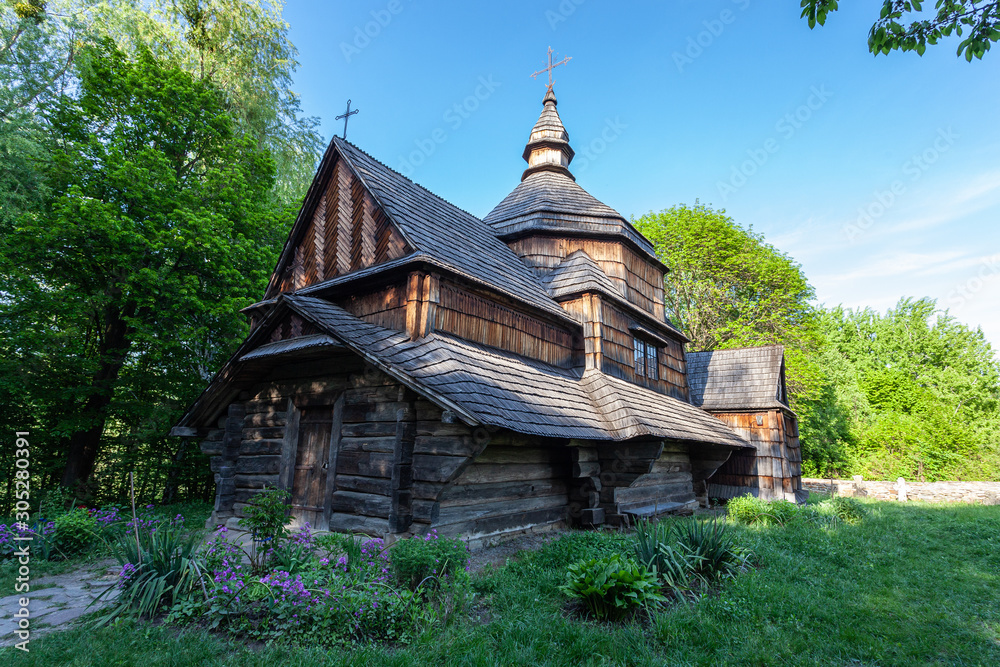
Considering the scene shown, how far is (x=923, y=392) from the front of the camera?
30.3 metres

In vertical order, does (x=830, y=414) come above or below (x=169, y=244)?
below

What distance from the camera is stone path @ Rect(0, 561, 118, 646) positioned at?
449 cm

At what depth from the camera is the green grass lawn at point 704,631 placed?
3.81 meters

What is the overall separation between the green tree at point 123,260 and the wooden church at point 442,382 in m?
1.95


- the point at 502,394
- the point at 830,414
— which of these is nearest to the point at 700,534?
the point at 502,394

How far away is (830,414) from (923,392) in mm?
6470

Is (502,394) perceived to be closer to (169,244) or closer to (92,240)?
(169,244)

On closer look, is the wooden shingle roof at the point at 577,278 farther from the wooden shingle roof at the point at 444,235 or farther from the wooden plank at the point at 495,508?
the wooden plank at the point at 495,508

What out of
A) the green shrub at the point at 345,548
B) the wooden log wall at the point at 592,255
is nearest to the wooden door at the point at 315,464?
the green shrub at the point at 345,548

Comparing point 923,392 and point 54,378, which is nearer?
point 54,378

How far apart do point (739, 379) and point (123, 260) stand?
1905cm

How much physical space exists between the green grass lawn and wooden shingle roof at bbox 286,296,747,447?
6.44 feet

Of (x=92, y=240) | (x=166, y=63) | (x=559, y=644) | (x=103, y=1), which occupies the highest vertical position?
(x=103, y=1)

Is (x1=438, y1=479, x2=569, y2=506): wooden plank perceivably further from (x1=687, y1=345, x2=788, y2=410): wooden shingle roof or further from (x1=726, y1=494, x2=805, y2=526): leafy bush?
(x1=687, y1=345, x2=788, y2=410): wooden shingle roof
